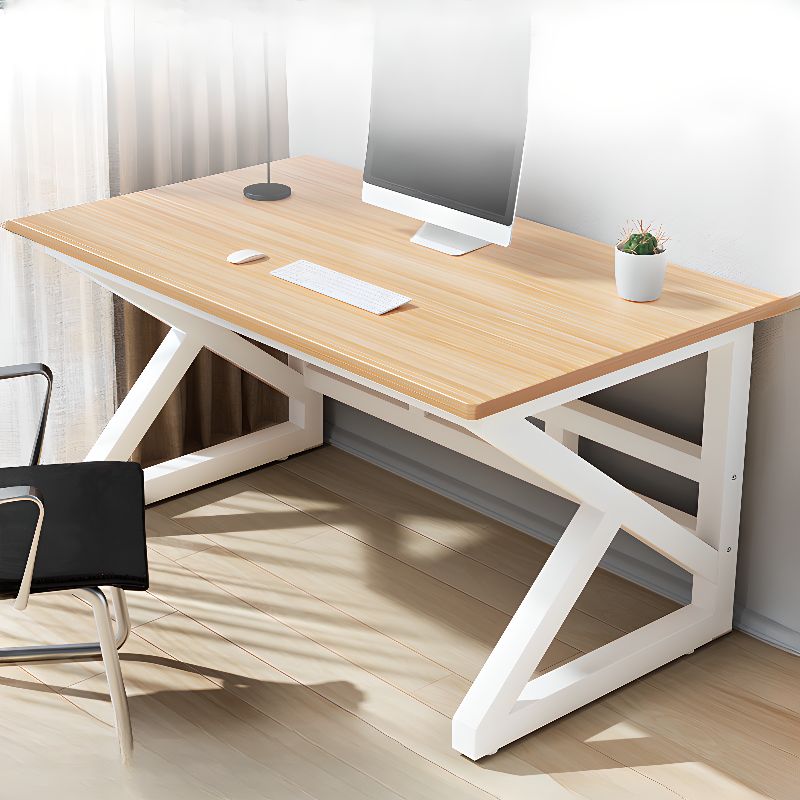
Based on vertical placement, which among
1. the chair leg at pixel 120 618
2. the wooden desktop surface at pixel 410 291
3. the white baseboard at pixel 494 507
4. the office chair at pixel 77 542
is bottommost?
the white baseboard at pixel 494 507

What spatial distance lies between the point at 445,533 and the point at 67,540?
3.37ft

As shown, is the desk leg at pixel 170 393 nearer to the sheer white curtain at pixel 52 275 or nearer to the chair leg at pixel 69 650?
the sheer white curtain at pixel 52 275

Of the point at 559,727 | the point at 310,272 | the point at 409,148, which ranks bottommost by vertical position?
the point at 559,727

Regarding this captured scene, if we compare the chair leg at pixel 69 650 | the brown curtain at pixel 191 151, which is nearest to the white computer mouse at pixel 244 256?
A: the brown curtain at pixel 191 151

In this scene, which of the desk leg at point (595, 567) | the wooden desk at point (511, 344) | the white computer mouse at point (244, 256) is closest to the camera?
the wooden desk at point (511, 344)

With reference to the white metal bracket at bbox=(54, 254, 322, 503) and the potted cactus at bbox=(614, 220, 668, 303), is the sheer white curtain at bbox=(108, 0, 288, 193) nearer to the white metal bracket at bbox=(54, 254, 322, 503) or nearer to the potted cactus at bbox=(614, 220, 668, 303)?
the white metal bracket at bbox=(54, 254, 322, 503)

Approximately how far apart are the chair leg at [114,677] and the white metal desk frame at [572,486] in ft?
1.59

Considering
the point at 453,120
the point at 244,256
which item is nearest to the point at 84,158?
the point at 244,256

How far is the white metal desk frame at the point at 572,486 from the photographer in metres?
1.72

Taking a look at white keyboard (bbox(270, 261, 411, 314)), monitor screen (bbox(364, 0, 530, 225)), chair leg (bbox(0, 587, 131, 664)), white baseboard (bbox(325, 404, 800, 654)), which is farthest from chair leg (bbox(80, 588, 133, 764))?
white baseboard (bbox(325, 404, 800, 654))

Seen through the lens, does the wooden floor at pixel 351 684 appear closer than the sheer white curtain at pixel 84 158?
Yes

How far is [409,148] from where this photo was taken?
2.12m

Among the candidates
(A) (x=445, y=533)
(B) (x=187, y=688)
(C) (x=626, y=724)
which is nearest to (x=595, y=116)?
(A) (x=445, y=533)

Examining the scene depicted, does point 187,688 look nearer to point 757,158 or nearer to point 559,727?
point 559,727
